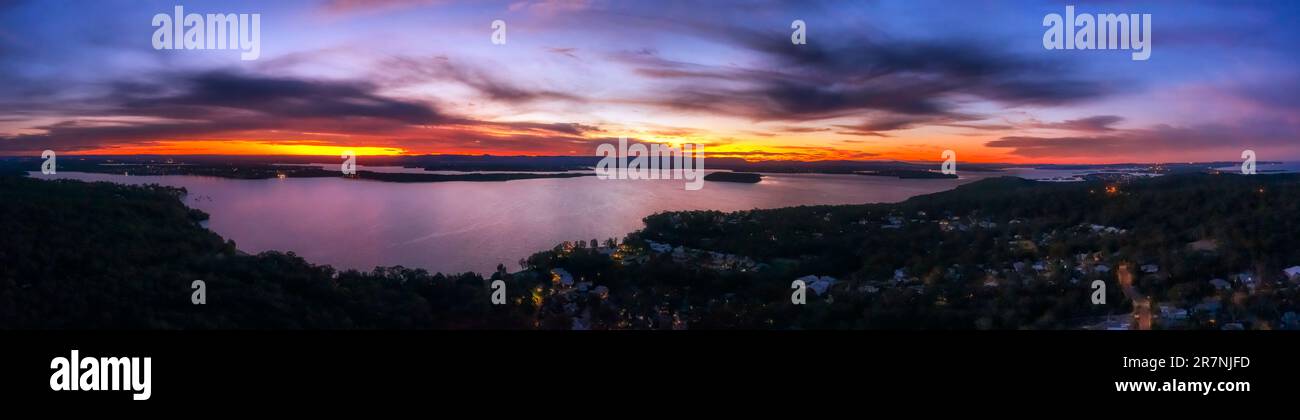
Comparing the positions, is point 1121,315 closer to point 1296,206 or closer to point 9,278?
point 1296,206

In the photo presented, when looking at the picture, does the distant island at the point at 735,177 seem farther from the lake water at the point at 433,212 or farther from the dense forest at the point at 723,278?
the dense forest at the point at 723,278

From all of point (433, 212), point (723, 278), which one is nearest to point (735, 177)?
point (433, 212)

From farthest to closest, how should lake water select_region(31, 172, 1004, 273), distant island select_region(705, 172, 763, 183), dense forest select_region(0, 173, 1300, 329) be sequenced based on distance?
distant island select_region(705, 172, 763, 183) < lake water select_region(31, 172, 1004, 273) < dense forest select_region(0, 173, 1300, 329)

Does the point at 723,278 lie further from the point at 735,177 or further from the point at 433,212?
the point at 735,177

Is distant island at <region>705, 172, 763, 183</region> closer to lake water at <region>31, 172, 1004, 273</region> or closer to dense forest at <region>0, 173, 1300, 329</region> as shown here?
lake water at <region>31, 172, 1004, 273</region>

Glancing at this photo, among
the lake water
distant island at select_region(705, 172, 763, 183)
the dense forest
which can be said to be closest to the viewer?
the dense forest

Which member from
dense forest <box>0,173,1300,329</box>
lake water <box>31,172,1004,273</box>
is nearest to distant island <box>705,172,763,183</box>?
lake water <box>31,172,1004,273</box>

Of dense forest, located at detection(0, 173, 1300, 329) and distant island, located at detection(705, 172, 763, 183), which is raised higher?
distant island, located at detection(705, 172, 763, 183)

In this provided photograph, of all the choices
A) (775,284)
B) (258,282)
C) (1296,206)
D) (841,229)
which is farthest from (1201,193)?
(258,282)
